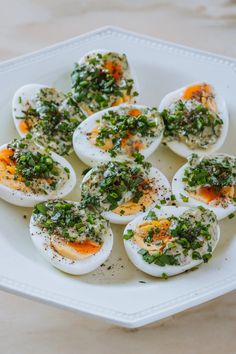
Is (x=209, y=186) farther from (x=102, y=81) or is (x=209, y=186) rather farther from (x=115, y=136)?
(x=102, y=81)

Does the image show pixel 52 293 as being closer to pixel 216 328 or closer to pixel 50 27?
pixel 216 328

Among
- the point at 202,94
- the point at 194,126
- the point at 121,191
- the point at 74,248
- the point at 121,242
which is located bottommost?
the point at 121,242

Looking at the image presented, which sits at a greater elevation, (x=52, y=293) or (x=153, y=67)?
(x=153, y=67)

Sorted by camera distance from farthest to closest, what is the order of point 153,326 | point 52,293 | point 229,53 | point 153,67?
point 229,53 → point 153,67 → point 153,326 → point 52,293

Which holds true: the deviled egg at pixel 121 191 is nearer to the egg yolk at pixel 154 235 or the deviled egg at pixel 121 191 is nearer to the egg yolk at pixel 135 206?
the egg yolk at pixel 135 206

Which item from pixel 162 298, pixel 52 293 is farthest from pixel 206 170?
pixel 52 293

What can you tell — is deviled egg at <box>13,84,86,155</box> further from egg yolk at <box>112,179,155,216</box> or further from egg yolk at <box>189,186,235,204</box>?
egg yolk at <box>189,186,235,204</box>

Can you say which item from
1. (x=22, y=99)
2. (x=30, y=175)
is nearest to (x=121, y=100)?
(x=22, y=99)
